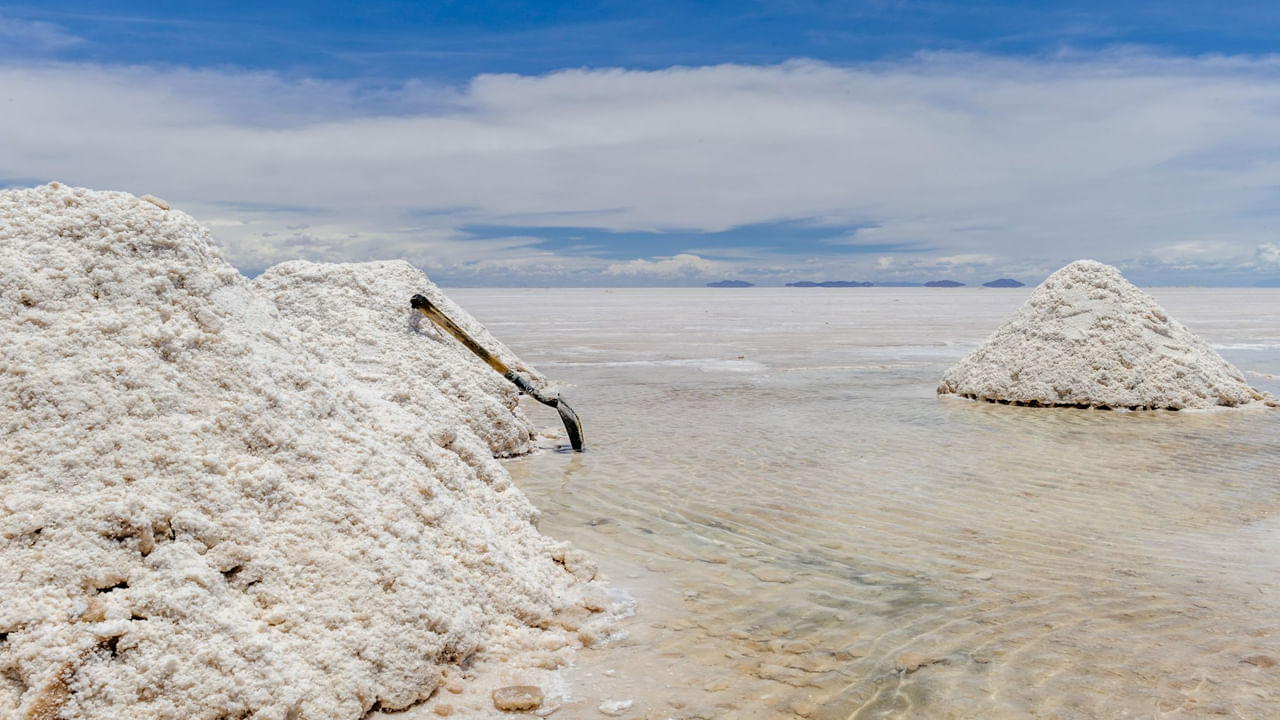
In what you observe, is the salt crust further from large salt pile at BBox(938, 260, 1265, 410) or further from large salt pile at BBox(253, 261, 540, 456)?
large salt pile at BBox(938, 260, 1265, 410)

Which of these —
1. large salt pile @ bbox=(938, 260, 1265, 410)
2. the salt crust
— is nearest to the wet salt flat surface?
large salt pile @ bbox=(938, 260, 1265, 410)

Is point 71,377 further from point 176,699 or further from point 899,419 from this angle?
point 899,419

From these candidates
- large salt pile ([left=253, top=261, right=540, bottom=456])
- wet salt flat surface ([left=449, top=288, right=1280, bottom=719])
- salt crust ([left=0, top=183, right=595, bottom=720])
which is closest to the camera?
salt crust ([left=0, top=183, right=595, bottom=720])

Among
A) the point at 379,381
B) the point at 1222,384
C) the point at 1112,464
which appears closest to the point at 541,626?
the point at 379,381

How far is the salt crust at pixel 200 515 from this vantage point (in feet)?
10.0

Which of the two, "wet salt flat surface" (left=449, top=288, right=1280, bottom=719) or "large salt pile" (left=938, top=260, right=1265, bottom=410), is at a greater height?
"large salt pile" (left=938, top=260, right=1265, bottom=410)

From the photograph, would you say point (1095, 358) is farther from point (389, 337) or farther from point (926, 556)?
point (389, 337)

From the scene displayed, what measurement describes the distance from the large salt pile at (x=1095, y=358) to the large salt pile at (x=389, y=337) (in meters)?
6.65

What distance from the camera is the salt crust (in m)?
3.05

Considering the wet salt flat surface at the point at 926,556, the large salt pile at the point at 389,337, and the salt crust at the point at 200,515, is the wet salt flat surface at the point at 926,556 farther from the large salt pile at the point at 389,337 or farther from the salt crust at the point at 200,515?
the salt crust at the point at 200,515

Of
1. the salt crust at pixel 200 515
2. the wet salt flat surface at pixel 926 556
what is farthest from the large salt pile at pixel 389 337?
the salt crust at pixel 200 515

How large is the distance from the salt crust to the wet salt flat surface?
30.1 inches

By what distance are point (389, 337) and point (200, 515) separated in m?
4.71

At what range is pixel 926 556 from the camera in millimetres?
5328
